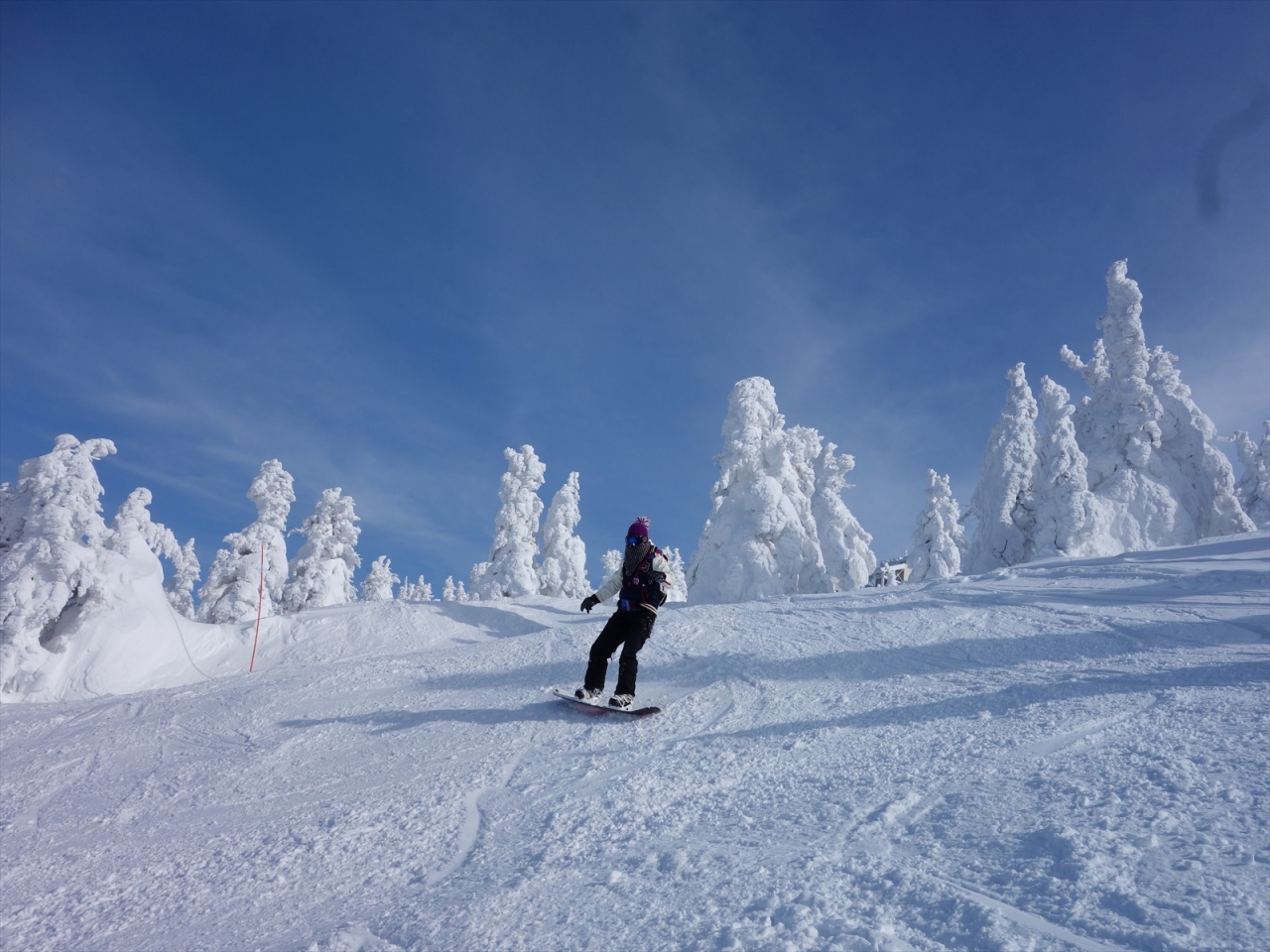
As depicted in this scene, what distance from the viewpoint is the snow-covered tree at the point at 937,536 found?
135 feet

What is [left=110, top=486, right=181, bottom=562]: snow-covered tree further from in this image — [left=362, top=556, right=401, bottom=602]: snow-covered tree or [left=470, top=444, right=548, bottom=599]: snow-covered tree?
[left=362, top=556, right=401, bottom=602]: snow-covered tree

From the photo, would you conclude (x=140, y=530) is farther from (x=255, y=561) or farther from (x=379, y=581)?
(x=379, y=581)

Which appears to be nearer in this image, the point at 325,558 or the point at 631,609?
the point at 631,609

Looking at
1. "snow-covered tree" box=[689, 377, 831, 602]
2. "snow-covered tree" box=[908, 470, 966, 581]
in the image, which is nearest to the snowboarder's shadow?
"snow-covered tree" box=[689, 377, 831, 602]

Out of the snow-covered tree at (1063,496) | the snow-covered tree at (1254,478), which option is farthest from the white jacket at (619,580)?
the snow-covered tree at (1254,478)

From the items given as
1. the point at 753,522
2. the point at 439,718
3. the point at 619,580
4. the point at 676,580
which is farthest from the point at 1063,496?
the point at 439,718

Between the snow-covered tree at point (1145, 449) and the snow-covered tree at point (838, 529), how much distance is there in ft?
45.1

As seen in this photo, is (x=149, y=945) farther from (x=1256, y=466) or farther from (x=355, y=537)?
(x=1256, y=466)

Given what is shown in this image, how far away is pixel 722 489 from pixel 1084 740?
25.7 m

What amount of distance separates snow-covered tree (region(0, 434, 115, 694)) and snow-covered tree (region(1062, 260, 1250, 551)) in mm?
35426

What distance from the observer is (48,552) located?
15398mm

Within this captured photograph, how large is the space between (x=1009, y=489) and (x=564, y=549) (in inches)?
1047

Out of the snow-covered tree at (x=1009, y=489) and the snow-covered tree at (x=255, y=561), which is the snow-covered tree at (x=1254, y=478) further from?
the snow-covered tree at (x=255, y=561)

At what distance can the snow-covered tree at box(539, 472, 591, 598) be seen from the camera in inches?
1720
